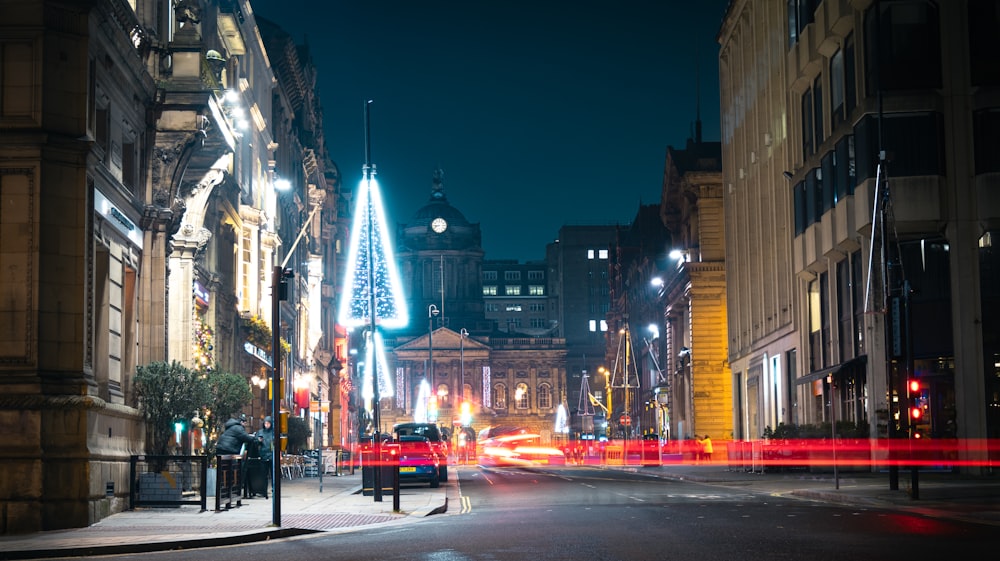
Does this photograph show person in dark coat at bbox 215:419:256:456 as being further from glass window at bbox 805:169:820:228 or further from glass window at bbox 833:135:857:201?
glass window at bbox 805:169:820:228

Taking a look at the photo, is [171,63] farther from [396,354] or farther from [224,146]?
[396,354]

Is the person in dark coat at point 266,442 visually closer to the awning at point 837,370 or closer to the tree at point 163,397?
the tree at point 163,397

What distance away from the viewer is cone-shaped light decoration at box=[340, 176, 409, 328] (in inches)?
1718

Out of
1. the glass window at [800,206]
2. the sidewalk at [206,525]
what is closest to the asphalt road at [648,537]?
the sidewalk at [206,525]

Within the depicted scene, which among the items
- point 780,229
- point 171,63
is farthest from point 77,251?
point 780,229

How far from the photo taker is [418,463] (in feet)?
130

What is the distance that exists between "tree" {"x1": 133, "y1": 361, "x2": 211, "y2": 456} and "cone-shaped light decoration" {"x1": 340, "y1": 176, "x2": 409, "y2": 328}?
440 inches

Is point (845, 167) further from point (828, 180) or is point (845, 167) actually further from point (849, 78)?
point (849, 78)

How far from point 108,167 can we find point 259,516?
702 centimetres

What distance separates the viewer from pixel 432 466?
39500 mm

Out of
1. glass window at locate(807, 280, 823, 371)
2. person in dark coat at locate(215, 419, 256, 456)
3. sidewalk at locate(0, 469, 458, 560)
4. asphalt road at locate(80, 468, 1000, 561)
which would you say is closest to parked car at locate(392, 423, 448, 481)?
sidewalk at locate(0, 469, 458, 560)

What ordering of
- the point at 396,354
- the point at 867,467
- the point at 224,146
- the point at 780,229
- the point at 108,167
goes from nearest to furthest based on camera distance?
the point at 108,167 → the point at 224,146 → the point at 867,467 → the point at 780,229 → the point at 396,354

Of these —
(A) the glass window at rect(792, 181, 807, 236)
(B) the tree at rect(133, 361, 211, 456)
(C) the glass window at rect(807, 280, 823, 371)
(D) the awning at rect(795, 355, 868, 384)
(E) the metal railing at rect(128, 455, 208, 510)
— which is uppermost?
(A) the glass window at rect(792, 181, 807, 236)

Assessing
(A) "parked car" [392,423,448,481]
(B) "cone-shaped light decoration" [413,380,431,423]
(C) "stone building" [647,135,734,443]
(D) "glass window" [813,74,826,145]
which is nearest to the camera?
(A) "parked car" [392,423,448,481]
